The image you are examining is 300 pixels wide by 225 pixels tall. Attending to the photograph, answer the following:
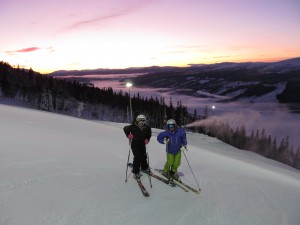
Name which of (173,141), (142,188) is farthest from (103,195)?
(173,141)

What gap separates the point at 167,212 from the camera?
322 inches

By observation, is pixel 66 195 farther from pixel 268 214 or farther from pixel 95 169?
pixel 268 214

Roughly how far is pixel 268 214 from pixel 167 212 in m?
3.27

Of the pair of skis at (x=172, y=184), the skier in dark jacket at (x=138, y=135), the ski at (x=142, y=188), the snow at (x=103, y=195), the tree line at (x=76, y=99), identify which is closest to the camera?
the snow at (x=103, y=195)

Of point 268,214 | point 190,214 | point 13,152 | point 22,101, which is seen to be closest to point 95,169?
point 13,152

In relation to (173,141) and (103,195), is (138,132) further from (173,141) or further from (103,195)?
(103,195)

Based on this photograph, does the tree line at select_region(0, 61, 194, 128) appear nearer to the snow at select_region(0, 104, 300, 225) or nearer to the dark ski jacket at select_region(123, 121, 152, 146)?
the snow at select_region(0, 104, 300, 225)

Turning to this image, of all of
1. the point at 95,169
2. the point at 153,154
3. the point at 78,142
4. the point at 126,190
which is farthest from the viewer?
the point at 153,154

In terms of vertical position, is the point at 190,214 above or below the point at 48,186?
below

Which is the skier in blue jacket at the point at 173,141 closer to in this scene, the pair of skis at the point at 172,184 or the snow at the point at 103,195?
the pair of skis at the point at 172,184

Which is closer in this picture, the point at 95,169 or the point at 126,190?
the point at 126,190

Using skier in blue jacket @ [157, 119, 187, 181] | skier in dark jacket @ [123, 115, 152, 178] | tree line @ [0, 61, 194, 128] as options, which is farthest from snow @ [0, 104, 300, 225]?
tree line @ [0, 61, 194, 128]

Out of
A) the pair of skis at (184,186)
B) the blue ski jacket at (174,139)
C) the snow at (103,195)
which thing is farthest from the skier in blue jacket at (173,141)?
the snow at (103,195)

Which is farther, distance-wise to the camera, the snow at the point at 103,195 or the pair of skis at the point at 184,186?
the pair of skis at the point at 184,186
